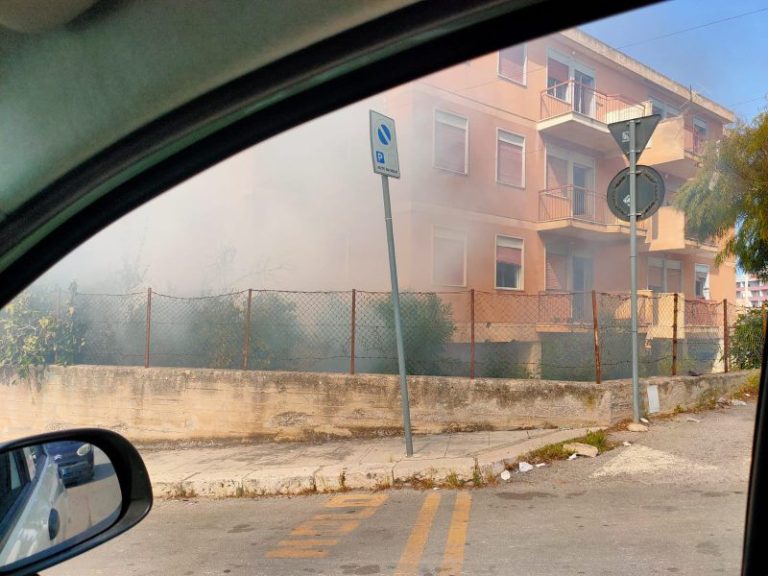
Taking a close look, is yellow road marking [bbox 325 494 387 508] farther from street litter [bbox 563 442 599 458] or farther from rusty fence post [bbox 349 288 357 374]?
rusty fence post [bbox 349 288 357 374]

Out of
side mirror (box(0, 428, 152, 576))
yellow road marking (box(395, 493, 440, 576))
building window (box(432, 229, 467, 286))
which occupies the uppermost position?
building window (box(432, 229, 467, 286))

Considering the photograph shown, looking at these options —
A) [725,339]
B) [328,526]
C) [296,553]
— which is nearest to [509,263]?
[725,339]

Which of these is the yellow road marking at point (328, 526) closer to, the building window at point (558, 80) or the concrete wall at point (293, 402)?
the concrete wall at point (293, 402)

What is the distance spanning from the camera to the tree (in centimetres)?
251

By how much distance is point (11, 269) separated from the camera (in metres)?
1.32

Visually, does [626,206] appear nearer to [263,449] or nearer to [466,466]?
[466,466]

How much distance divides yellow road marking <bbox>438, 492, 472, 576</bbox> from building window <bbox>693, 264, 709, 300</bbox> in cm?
500

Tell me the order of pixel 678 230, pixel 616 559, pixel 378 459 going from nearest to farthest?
pixel 616 559
pixel 378 459
pixel 678 230

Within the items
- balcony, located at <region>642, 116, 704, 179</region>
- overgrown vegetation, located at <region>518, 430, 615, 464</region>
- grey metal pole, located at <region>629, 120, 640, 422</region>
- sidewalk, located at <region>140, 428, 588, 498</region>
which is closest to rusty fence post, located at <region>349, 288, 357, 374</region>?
sidewalk, located at <region>140, 428, 588, 498</region>

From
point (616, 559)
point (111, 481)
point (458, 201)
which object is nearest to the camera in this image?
point (111, 481)

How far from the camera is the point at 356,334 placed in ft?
26.2

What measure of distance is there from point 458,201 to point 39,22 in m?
10.2

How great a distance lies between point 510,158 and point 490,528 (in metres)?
9.03

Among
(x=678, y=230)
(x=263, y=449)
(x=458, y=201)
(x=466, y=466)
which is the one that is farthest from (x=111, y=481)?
(x=458, y=201)
